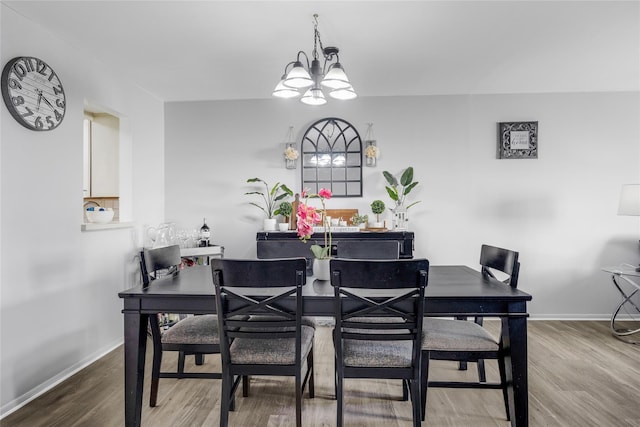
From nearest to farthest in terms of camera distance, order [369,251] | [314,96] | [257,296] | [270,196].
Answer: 1. [257,296]
2. [314,96]
3. [369,251]
4. [270,196]

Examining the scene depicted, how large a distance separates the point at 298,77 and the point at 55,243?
1.98 meters

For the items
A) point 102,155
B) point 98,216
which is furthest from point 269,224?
point 102,155

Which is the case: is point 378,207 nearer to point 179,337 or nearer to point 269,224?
point 269,224

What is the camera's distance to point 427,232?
4121 millimetres

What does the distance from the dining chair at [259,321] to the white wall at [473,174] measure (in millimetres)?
2408

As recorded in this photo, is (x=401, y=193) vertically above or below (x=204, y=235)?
above

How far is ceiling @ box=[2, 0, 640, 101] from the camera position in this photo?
2350mm

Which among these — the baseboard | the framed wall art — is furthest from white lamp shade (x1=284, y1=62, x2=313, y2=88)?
the framed wall art

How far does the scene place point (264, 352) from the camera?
1.86 metres

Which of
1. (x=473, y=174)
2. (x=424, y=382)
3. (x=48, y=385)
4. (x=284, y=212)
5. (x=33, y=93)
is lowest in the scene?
(x=48, y=385)

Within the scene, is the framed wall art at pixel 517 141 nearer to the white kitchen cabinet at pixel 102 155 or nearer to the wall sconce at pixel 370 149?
the wall sconce at pixel 370 149

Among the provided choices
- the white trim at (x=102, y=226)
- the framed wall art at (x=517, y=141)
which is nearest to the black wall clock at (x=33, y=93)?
the white trim at (x=102, y=226)

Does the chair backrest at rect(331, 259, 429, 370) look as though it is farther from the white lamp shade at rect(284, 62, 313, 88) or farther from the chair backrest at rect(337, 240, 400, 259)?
the white lamp shade at rect(284, 62, 313, 88)

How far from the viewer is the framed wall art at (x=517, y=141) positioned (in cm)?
405
